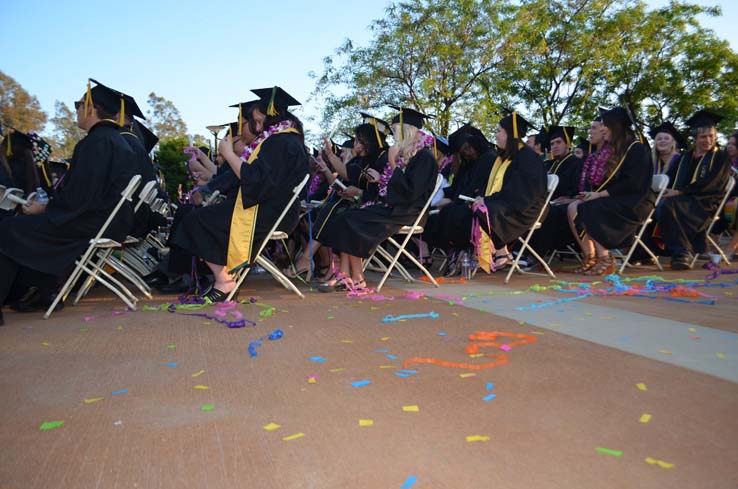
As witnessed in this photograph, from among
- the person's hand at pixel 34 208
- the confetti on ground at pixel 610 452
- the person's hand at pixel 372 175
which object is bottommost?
the confetti on ground at pixel 610 452

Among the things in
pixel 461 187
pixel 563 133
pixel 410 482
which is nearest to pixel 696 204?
pixel 563 133

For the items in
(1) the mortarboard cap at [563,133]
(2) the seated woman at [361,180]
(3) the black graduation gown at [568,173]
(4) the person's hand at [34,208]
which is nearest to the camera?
(4) the person's hand at [34,208]

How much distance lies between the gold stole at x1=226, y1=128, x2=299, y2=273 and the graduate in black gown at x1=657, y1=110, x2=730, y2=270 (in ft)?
18.4

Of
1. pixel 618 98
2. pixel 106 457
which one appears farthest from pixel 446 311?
pixel 618 98

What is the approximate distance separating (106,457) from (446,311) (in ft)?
9.30

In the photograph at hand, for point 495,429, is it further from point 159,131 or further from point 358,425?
point 159,131

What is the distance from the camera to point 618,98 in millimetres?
18375

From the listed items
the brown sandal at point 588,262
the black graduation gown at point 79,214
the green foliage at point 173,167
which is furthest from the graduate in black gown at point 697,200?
the green foliage at point 173,167

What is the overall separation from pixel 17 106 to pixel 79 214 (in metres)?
39.5

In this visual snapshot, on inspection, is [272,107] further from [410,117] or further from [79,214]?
[79,214]

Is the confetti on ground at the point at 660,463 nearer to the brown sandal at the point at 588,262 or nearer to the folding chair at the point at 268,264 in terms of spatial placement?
the folding chair at the point at 268,264

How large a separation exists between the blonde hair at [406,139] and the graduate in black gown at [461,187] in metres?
1.29

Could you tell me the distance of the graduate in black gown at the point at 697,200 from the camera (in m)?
6.99

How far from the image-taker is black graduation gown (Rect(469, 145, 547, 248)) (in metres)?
5.88
